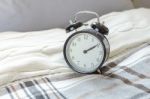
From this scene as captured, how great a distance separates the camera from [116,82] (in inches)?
34.6

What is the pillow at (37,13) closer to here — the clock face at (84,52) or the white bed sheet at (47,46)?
the white bed sheet at (47,46)

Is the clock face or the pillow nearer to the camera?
the clock face

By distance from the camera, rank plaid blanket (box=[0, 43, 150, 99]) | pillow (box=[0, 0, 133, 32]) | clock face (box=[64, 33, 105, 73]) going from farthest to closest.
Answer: pillow (box=[0, 0, 133, 32]), clock face (box=[64, 33, 105, 73]), plaid blanket (box=[0, 43, 150, 99])

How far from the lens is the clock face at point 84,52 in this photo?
3.00ft

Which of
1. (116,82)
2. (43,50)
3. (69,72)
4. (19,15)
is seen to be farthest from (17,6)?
(116,82)

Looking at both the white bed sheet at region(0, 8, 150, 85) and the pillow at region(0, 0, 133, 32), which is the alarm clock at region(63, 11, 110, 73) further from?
the pillow at region(0, 0, 133, 32)

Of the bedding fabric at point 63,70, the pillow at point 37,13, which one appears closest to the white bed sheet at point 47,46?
the bedding fabric at point 63,70

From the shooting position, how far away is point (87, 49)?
0.92 m

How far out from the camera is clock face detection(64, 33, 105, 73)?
0.92 meters

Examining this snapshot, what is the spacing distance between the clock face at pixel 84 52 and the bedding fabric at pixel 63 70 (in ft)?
0.10

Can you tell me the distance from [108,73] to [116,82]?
7 cm

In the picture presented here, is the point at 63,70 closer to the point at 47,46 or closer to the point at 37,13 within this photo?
the point at 47,46

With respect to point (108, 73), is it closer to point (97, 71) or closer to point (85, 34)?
point (97, 71)

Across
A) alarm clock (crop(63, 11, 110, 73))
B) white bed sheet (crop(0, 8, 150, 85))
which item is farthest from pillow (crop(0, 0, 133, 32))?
alarm clock (crop(63, 11, 110, 73))
